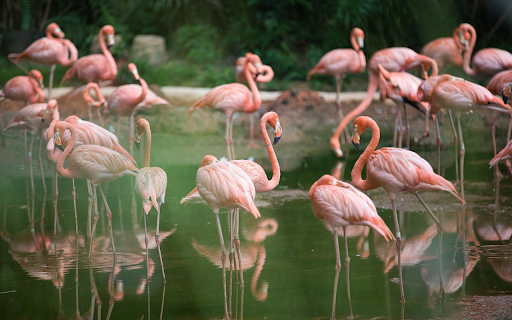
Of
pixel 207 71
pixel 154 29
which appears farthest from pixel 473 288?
pixel 154 29

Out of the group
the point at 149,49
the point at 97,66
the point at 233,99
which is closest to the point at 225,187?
the point at 233,99

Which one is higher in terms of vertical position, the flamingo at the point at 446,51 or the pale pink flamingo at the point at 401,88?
the flamingo at the point at 446,51

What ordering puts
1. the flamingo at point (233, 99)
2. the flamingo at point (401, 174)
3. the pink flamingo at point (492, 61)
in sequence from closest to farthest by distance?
the flamingo at point (401, 174), the flamingo at point (233, 99), the pink flamingo at point (492, 61)

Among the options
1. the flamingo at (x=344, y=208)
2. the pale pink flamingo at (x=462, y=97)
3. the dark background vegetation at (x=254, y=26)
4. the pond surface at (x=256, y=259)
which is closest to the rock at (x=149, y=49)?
the dark background vegetation at (x=254, y=26)

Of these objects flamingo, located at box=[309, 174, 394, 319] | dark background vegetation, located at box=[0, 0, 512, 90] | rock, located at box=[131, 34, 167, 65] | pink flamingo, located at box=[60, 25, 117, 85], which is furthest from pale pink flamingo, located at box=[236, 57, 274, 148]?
rock, located at box=[131, 34, 167, 65]

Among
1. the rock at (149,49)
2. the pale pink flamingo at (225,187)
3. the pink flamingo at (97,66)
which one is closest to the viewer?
the pale pink flamingo at (225,187)

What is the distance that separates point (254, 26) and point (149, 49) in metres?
2.68

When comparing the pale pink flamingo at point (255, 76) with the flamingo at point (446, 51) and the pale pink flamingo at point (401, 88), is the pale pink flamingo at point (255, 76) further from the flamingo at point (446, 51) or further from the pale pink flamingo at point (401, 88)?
the flamingo at point (446, 51)

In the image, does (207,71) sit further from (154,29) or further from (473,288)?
(473,288)

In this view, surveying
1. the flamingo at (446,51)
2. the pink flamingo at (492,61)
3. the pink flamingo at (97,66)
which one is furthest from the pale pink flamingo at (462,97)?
the pink flamingo at (97,66)

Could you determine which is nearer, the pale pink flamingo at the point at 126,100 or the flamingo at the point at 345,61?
the pale pink flamingo at the point at 126,100

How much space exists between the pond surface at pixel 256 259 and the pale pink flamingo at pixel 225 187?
1.49 ft

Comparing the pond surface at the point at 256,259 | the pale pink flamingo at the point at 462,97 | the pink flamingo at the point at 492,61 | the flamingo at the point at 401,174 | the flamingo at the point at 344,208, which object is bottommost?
the pond surface at the point at 256,259

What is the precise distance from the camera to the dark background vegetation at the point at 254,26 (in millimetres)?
11352
